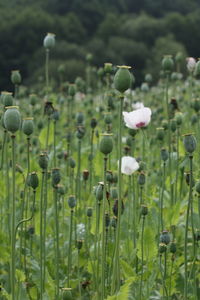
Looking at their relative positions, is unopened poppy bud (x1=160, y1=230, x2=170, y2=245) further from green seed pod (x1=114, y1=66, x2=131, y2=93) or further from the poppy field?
Answer: green seed pod (x1=114, y1=66, x2=131, y2=93)

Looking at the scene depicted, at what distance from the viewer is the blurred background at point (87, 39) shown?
28531mm

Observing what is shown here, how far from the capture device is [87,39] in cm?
3534

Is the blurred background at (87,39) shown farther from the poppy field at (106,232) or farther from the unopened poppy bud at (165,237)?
the unopened poppy bud at (165,237)

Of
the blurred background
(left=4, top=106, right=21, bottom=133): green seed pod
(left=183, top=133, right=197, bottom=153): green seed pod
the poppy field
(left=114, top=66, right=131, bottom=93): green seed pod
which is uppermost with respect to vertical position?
the blurred background

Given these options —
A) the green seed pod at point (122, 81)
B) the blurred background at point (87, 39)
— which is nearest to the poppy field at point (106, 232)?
the green seed pod at point (122, 81)

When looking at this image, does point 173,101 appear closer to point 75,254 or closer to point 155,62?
point 75,254

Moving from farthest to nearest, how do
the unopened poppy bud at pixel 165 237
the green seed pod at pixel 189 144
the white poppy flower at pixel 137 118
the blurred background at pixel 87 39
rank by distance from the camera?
the blurred background at pixel 87 39 < the white poppy flower at pixel 137 118 < the unopened poppy bud at pixel 165 237 < the green seed pod at pixel 189 144

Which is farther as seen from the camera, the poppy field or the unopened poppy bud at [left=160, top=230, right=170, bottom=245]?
the unopened poppy bud at [left=160, top=230, right=170, bottom=245]

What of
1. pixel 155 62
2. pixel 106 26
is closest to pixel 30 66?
pixel 155 62

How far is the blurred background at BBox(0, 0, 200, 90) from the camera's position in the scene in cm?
2853

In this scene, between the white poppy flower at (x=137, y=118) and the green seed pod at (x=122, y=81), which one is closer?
the green seed pod at (x=122, y=81)

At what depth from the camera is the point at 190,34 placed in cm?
3266

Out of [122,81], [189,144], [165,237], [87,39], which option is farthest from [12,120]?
[87,39]

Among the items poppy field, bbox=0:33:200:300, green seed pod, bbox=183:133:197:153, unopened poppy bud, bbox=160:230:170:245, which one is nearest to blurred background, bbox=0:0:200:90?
poppy field, bbox=0:33:200:300
